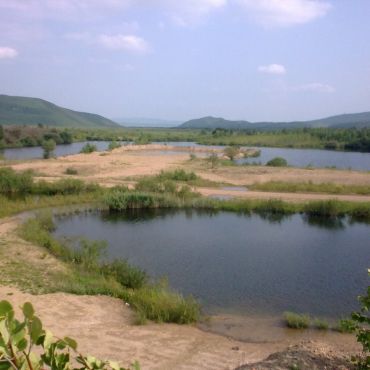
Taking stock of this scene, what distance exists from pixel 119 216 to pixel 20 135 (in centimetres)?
6061

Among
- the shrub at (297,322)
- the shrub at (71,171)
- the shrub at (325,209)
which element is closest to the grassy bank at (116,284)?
the shrub at (297,322)

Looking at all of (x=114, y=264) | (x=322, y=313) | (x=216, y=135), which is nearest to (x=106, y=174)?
(x=114, y=264)

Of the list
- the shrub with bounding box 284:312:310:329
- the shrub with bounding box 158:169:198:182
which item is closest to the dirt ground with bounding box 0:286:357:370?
the shrub with bounding box 284:312:310:329

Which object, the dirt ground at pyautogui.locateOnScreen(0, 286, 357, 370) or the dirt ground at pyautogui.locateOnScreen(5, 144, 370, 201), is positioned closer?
the dirt ground at pyautogui.locateOnScreen(0, 286, 357, 370)

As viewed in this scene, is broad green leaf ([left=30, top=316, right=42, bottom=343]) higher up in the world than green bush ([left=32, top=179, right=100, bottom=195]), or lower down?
higher up

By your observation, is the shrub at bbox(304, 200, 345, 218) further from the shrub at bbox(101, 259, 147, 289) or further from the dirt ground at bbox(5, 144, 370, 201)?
the shrub at bbox(101, 259, 147, 289)

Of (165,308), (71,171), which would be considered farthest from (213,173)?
(165,308)

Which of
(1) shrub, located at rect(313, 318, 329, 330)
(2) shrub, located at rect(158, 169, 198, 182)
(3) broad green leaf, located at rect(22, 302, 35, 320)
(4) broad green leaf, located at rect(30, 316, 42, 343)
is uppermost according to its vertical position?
(3) broad green leaf, located at rect(22, 302, 35, 320)

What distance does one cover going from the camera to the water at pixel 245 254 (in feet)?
40.8

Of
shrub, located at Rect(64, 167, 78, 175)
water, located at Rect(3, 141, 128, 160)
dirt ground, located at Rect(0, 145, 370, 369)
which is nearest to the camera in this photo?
dirt ground, located at Rect(0, 145, 370, 369)

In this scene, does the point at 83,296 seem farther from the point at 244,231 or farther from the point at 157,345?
the point at 244,231

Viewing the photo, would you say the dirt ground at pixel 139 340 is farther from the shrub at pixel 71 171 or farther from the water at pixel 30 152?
the water at pixel 30 152

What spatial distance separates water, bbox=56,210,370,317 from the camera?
12.4 m

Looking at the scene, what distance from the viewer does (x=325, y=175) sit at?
36.8 metres
